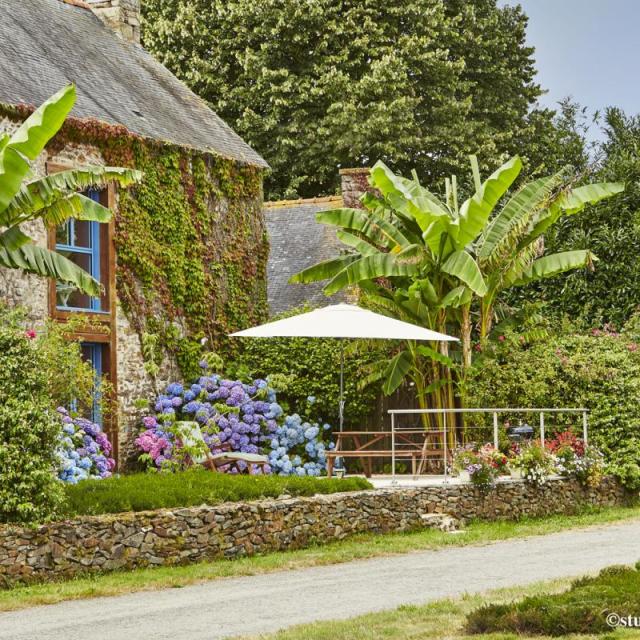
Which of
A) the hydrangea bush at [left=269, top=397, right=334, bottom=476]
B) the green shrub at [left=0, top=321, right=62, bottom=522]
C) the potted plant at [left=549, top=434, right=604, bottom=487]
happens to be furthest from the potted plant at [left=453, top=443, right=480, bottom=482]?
the green shrub at [left=0, top=321, right=62, bottom=522]

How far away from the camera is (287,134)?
3328 cm

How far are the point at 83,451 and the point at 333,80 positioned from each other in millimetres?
16565

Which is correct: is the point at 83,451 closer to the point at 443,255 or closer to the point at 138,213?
the point at 138,213

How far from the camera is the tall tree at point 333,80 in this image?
107 feet

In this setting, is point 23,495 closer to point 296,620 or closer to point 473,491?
point 296,620

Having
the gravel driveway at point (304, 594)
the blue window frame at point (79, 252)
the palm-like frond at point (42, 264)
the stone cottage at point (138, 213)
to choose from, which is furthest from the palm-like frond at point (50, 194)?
the gravel driveway at point (304, 594)

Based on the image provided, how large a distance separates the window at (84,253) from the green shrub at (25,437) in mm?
6780

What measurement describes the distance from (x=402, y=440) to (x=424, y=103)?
49.9 feet

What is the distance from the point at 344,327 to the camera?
18641mm

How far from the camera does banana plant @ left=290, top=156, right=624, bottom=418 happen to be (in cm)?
1975

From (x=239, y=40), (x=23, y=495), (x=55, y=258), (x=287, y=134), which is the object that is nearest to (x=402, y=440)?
(x=55, y=258)

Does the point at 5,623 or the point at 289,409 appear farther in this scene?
the point at 289,409

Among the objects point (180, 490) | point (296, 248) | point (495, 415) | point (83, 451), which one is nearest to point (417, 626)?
point (180, 490)

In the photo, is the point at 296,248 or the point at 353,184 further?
the point at 296,248
